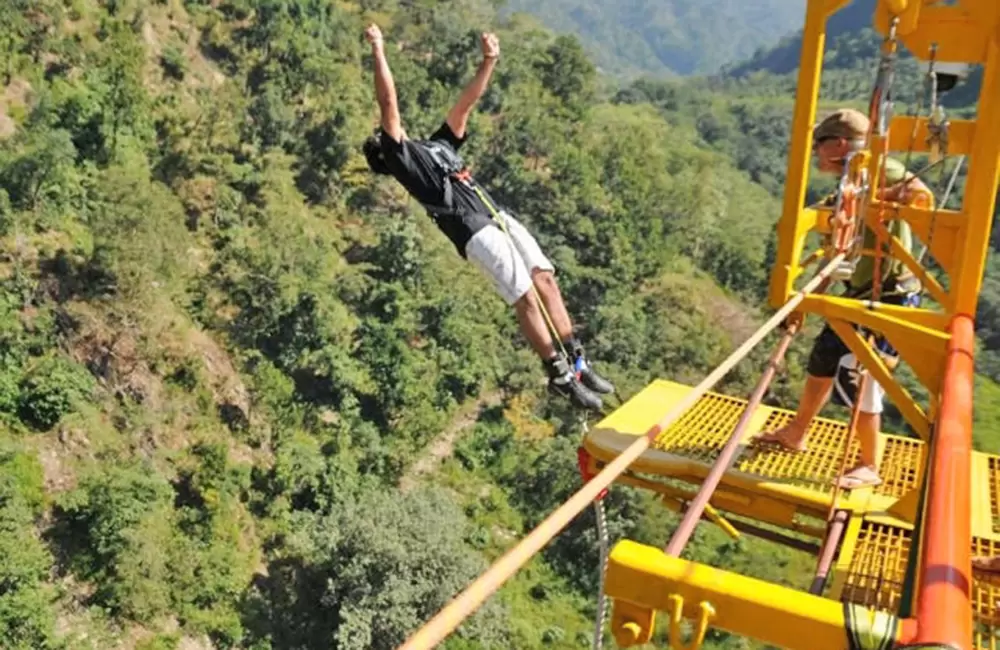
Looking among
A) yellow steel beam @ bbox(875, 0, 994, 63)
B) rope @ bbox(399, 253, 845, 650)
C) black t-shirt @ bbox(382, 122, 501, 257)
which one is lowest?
rope @ bbox(399, 253, 845, 650)

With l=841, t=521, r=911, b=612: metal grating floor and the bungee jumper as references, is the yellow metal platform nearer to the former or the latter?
l=841, t=521, r=911, b=612: metal grating floor

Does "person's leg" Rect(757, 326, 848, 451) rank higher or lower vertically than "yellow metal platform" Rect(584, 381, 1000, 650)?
higher

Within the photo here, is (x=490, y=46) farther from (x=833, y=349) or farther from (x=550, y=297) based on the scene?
(x=833, y=349)

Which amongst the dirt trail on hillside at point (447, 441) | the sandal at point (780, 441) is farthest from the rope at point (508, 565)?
the dirt trail on hillside at point (447, 441)

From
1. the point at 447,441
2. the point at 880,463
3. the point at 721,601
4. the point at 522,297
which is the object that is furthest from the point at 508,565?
the point at 447,441

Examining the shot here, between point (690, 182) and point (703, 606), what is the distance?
38.1 m

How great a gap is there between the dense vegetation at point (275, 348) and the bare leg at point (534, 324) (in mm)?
14689

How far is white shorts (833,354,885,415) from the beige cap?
0.82 m

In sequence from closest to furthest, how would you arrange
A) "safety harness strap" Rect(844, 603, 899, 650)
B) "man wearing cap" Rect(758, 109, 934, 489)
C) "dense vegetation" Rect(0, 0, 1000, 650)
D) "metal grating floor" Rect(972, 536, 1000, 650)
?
1. "safety harness strap" Rect(844, 603, 899, 650)
2. "metal grating floor" Rect(972, 536, 1000, 650)
3. "man wearing cap" Rect(758, 109, 934, 489)
4. "dense vegetation" Rect(0, 0, 1000, 650)

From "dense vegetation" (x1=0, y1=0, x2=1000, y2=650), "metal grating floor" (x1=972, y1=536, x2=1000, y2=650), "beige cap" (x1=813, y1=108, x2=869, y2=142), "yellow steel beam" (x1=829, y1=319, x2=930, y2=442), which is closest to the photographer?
"metal grating floor" (x1=972, y1=536, x2=1000, y2=650)

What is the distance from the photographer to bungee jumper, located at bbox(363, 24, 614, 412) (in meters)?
3.69

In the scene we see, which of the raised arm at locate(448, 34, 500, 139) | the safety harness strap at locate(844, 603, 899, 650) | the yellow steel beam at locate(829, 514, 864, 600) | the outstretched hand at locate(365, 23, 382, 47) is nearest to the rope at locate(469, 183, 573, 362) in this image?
the raised arm at locate(448, 34, 500, 139)

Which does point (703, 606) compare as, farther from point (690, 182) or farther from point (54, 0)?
point (690, 182)

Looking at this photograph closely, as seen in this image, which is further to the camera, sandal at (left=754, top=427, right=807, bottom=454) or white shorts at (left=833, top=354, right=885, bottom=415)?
sandal at (left=754, top=427, right=807, bottom=454)
